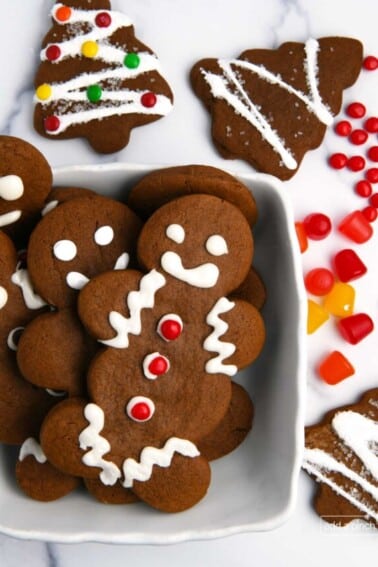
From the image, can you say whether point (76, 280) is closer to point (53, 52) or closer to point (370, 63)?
point (53, 52)

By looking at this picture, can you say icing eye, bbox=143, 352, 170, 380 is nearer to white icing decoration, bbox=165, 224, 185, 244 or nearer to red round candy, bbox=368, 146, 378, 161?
white icing decoration, bbox=165, 224, 185, 244

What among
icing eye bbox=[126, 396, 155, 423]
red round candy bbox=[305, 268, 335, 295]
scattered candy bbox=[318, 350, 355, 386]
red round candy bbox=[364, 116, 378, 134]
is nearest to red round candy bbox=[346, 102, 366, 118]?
red round candy bbox=[364, 116, 378, 134]

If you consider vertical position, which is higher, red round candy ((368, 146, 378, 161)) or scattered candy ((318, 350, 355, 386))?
red round candy ((368, 146, 378, 161))

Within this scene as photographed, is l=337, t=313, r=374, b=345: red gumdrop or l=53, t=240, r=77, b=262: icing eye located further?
l=337, t=313, r=374, b=345: red gumdrop

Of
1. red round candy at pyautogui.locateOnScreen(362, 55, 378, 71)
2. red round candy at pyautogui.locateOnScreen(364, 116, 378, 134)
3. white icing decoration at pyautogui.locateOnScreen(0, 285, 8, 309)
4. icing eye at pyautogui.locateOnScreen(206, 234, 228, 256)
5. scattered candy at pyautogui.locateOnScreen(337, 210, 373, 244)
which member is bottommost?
white icing decoration at pyautogui.locateOnScreen(0, 285, 8, 309)

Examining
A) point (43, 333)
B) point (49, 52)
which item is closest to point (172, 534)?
point (43, 333)

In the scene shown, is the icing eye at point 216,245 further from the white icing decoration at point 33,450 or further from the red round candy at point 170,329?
the white icing decoration at point 33,450
